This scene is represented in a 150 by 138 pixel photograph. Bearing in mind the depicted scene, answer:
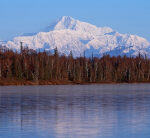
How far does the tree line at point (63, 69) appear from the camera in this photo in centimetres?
13550

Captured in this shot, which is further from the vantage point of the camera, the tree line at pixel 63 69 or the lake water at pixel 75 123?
the tree line at pixel 63 69

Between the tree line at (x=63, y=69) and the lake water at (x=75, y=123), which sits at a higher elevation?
the tree line at (x=63, y=69)

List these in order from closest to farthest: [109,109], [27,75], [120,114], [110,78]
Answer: [120,114]
[109,109]
[27,75]
[110,78]

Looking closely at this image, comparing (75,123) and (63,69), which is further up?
(63,69)

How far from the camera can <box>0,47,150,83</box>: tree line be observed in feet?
445

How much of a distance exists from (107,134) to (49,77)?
390 feet

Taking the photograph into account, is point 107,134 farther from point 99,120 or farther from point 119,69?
point 119,69

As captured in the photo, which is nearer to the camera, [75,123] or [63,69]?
[75,123]

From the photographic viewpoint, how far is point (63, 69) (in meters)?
149

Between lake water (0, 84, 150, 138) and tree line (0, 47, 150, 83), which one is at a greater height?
tree line (0, 47, 150, 83)

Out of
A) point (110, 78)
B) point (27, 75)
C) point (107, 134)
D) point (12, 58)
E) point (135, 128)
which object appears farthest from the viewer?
point (110, 78)

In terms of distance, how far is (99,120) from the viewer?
28672 mm

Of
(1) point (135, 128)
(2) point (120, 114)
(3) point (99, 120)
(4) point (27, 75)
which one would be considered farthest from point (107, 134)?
(4) point (27, 75)

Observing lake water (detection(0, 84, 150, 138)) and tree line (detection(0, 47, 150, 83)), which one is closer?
lake water (detection(0, 84, 150, 138))
